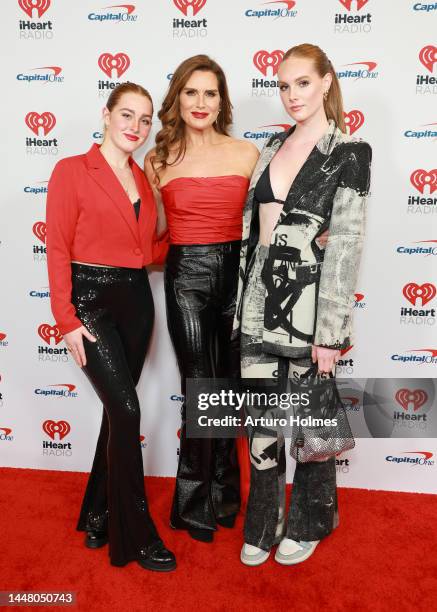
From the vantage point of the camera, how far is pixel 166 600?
2.22m

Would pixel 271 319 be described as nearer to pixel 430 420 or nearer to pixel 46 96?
pixel 430 420

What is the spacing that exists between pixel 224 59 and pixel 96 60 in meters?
0.66

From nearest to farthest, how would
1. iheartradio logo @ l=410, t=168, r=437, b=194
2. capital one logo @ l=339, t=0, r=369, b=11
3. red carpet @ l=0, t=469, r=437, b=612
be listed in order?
red carpet @ l=0, t=469, r=437, b=612 → capital one logo @ l=339, t=0, r=369, b=11 → iheartradio logo @ l=410, t=168, r=437, b=194

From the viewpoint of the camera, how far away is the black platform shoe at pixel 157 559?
2385 mm

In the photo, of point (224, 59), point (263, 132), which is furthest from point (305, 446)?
point (224, 59)

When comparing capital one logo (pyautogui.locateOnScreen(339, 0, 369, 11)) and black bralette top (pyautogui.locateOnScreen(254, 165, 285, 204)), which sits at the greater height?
capital one logo (pyautogui.locateOnScreen(339, 0, 369, 11))

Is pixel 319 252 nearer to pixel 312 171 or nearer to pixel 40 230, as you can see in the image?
pixel 312 171

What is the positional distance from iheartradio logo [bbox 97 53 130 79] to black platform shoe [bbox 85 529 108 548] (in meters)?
2.23

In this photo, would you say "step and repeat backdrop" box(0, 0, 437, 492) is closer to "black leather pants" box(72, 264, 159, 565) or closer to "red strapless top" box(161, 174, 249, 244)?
"red strapless top" box(161, 174, 249, 244)

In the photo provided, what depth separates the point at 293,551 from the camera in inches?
96.9

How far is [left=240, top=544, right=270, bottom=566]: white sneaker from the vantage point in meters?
2.44

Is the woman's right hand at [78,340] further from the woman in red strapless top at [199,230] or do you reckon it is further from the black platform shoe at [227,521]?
the black platform shoe at [227,521]
